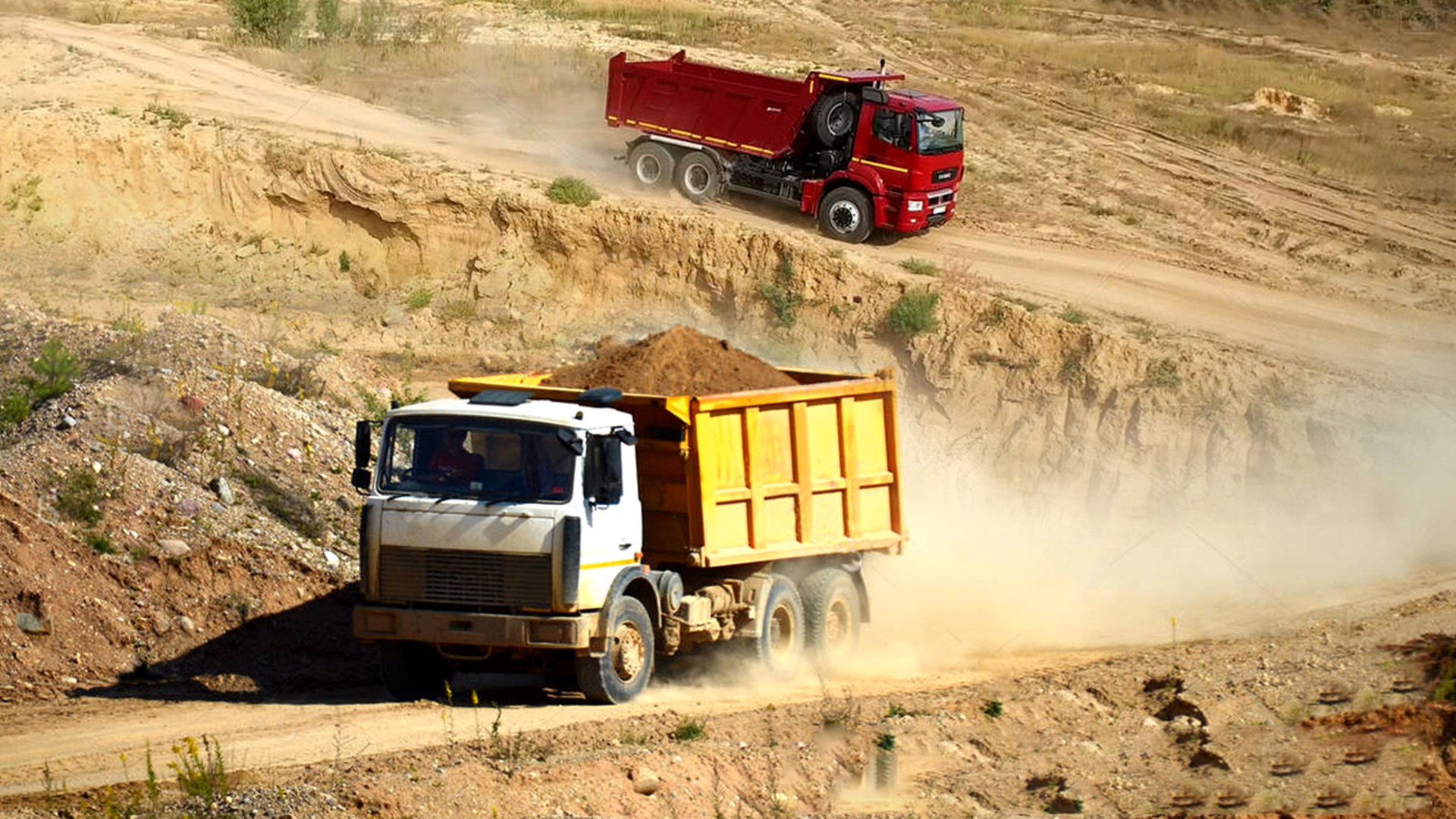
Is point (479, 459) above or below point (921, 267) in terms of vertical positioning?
above

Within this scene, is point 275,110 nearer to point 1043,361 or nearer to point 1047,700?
point 1043,361

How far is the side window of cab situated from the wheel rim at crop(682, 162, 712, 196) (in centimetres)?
334

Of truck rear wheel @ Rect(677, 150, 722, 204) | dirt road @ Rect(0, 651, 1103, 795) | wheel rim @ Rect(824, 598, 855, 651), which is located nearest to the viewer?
dirt road @ Rect(0, 651, 1103, 795)

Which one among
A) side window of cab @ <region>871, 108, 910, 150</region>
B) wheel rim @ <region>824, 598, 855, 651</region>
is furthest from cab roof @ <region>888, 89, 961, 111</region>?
wheel rim @ <region>824, 598, 855, 651</region>

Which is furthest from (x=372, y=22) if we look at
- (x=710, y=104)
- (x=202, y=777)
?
(x=202, y=777)

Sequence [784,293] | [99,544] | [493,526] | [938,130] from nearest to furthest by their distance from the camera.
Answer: [493,526] → [99,544] → [784,293] → [938,130]

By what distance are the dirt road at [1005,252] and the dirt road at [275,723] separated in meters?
13.1

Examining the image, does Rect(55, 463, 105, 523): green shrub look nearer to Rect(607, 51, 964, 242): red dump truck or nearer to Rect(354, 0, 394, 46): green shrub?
Rect(607, 51, 964, 242): red dump truck

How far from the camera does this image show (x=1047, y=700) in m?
13.9

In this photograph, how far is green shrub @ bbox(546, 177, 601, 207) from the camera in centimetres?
2811

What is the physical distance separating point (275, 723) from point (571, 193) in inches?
636

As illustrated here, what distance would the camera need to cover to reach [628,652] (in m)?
13.6

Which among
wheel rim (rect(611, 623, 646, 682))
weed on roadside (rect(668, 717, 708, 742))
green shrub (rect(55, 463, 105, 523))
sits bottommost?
weed on roadside (rect(668, 717, 708, 742))

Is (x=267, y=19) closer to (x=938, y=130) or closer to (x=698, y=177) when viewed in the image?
(x=698, y=177)
